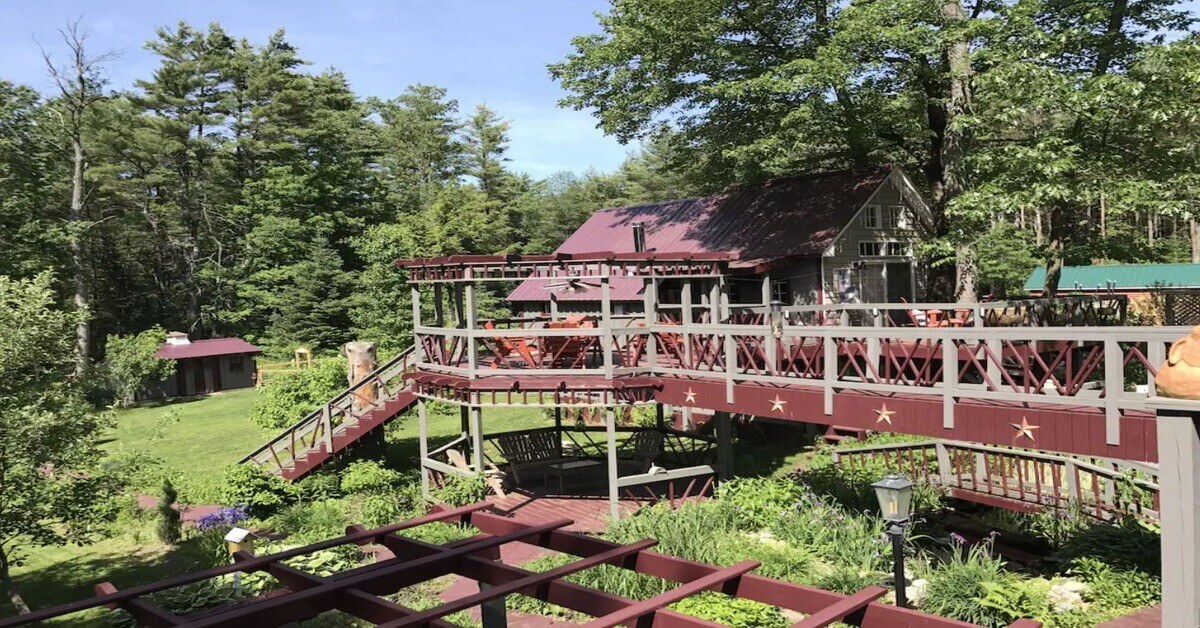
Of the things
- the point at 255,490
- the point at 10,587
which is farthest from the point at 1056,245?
the point at 10,587

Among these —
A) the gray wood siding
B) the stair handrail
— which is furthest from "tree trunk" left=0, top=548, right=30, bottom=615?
the gray wood siding

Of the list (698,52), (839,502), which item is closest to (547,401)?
(839,502)

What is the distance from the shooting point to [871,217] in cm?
2298

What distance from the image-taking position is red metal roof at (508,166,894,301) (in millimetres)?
22484

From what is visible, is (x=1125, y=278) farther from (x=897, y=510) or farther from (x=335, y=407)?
(x=335, y=407)

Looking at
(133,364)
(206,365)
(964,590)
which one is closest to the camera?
(964,590)

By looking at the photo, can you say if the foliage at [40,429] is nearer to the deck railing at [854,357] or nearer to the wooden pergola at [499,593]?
the deck railing at [854,357]

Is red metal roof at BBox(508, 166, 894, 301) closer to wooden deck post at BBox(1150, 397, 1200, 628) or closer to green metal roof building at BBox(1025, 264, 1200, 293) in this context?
green metal roof building at BBox(1025, 264, 1200, 293)

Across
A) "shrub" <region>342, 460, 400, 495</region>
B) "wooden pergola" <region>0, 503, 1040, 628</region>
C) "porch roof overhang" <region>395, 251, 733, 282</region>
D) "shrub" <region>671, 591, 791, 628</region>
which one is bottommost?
"shrub" <region>342, 460, 400, 495</region>

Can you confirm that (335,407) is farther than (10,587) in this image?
Yes

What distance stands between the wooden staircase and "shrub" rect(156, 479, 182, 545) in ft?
5.94

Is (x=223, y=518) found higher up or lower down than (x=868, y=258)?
lower down

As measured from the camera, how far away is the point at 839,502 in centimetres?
1312

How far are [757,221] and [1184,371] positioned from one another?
788 inches
